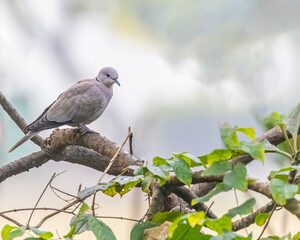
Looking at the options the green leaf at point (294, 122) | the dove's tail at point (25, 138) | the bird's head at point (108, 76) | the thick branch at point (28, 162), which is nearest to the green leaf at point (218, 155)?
the green leaf at point (294, 122)

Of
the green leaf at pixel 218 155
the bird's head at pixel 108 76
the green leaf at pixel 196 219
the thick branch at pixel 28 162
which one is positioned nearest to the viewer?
the green leaf at pixel 196 219

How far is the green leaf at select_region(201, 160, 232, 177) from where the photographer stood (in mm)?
603

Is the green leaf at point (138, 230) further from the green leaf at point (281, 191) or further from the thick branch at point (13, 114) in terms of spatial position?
the thick branch at point (13, 114)

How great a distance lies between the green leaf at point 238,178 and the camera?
1.91 ft

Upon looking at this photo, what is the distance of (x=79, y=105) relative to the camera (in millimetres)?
1769

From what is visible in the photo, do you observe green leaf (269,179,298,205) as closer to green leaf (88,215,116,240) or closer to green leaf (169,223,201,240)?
green leaf (169,223,201,240)

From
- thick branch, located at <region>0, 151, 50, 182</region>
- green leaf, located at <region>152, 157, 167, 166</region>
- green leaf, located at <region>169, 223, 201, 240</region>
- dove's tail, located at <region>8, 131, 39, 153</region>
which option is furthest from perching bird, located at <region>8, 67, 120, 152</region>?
green leaf, located at <region>169, 223, 201, 240</region>

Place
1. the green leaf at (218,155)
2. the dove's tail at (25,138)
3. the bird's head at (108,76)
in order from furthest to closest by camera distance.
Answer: the bird's head at (108,76) → the dove's tail at (25,138) → the green leaf at (218,155)

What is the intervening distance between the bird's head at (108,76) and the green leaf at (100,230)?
4.13ft

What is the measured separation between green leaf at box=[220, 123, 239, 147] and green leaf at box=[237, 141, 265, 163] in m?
0.01

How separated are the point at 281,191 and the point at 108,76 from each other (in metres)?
1.38

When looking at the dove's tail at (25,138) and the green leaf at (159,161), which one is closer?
the green leaf at (159,161)

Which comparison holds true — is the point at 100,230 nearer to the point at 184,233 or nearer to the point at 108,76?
the point at 184,233

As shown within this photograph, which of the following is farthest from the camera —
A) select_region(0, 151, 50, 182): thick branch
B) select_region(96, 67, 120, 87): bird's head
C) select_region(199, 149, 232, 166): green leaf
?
select_region(96, 67, 120, 87): bird's head
